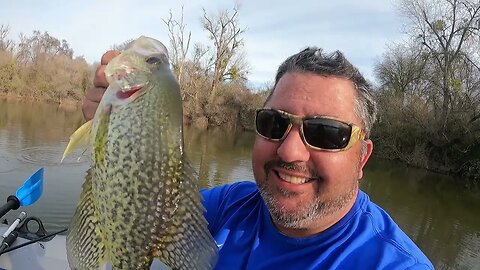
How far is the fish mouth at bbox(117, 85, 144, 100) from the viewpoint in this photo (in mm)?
1682

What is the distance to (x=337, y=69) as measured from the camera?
91.1 inches

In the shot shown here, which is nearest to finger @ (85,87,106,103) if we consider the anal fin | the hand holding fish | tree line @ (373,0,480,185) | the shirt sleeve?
the hand holding fish

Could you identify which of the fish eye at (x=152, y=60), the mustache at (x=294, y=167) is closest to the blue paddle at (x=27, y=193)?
the mustache at (x=294, y=167)

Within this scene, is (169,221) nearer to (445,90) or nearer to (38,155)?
(38,155)

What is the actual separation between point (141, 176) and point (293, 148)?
830mm

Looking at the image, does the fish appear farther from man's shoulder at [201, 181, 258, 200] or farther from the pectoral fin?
man's shoulder at [201, 181, 258, 200]

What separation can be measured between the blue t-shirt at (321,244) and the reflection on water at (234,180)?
6.69 m

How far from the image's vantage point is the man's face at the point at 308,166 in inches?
86.1

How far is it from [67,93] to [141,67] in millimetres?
37916

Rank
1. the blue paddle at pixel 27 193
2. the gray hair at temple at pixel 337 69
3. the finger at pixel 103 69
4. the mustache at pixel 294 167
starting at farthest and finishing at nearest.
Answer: the blue paddle at pixel 27 193, the gray hair at temple at pixel 337 69, the mustache at pixel 294 167, the finger at pixel 103 69

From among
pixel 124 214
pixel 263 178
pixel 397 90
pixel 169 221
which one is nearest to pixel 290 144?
pixel 263 178

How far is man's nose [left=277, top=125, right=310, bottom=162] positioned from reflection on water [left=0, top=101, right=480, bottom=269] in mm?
7013

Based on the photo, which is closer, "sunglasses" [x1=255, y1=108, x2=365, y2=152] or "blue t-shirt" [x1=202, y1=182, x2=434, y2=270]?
"blue t-shirt" [x1=202, y1=182, x2=434, y2=270]

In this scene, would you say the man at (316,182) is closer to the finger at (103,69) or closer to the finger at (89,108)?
the finger at (89,108)
